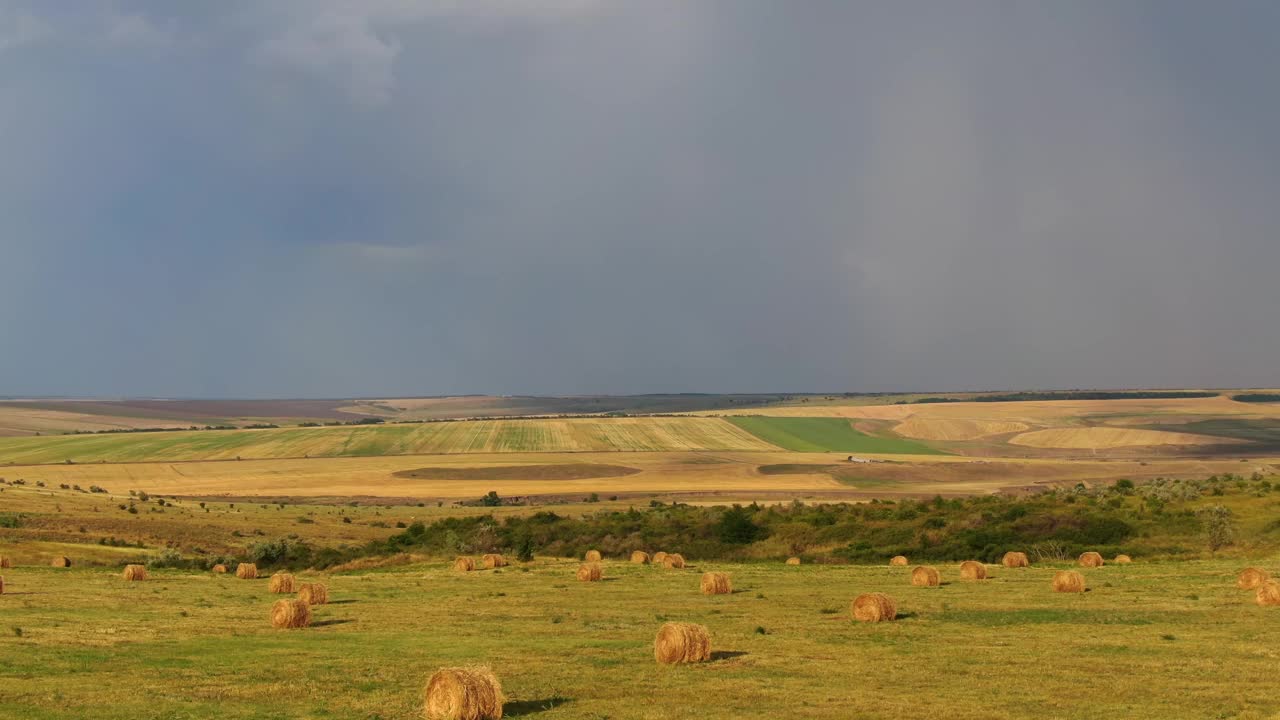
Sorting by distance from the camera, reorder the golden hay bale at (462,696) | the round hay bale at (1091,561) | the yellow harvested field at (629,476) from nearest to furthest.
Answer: the golden hay bale at (462,696) < the round hay bale at (1091,561) < the yellow harvested field at (629,476)

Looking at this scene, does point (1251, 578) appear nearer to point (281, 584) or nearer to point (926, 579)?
point (926, 579)

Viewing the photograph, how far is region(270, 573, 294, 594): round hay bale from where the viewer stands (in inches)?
1487

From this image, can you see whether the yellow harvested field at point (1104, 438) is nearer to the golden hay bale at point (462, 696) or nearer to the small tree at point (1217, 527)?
the small tree at point (1217, 527)

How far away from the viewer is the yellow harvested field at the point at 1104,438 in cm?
16775

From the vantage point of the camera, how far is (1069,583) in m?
33.7

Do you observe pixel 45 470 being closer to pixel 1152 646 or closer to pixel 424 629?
pixel 424 629

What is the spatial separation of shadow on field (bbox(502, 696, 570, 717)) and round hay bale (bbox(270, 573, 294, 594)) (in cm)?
2244

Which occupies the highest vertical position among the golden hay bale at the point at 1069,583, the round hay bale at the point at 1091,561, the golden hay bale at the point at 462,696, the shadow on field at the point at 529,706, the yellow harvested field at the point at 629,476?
the golden hay bale at the point at 462,696

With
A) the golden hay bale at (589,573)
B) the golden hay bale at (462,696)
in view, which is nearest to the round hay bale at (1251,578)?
the golden hay bale at (589,573)

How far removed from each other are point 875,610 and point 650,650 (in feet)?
23.1

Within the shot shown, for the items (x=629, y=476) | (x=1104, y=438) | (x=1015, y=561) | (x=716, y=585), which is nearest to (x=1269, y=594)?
(x=1015, y=561)

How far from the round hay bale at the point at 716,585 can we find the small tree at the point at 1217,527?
24637 mm

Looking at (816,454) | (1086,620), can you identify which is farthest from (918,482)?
(1086,620)

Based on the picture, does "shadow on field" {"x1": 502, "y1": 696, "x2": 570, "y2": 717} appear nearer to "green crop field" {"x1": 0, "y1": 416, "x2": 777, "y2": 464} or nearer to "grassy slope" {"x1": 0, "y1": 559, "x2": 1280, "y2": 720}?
"grassy slope" {"x1": 0, "y1": 559, "x2": 1280, "y2": 720}
